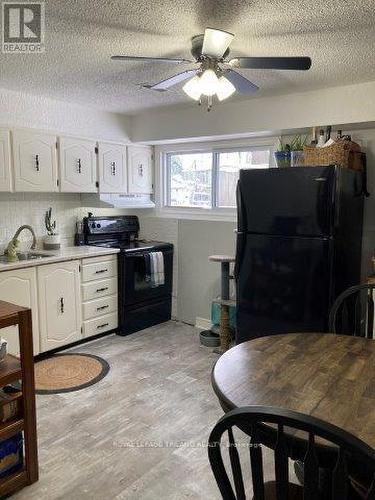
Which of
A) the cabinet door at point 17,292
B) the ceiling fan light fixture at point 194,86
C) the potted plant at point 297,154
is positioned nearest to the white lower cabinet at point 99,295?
the cabinet door at point 17,292

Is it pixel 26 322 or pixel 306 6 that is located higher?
pixel 306 6

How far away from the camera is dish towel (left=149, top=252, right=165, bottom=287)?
4141 millimetres

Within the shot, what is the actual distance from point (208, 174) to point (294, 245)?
6.07 ft

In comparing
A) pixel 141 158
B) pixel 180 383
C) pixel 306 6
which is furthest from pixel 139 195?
pixel 306 6

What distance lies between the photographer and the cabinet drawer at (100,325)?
3779mm

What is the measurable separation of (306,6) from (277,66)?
262mm

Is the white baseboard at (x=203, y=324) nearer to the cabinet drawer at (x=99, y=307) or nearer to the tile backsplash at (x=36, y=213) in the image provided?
the cabinet drawer at (x=99, y=307)

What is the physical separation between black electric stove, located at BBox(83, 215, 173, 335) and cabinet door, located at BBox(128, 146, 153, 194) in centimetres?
40

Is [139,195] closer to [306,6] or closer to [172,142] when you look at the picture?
[172,142]

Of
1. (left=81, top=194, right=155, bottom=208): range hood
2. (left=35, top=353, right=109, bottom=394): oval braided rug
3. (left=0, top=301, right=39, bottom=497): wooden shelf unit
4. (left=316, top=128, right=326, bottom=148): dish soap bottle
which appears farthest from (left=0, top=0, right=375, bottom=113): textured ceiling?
(left=35, top=353, right=109, bottom=394): oval braided rug

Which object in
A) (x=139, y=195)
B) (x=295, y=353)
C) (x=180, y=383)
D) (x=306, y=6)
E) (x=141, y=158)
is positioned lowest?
(x=180, y=383)

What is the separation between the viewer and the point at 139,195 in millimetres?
4480

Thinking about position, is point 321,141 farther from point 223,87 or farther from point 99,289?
point 99,289

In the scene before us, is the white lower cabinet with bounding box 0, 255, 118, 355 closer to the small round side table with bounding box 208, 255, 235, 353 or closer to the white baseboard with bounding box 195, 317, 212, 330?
the white baseboard with bounding box 195, 317, 212, 330
